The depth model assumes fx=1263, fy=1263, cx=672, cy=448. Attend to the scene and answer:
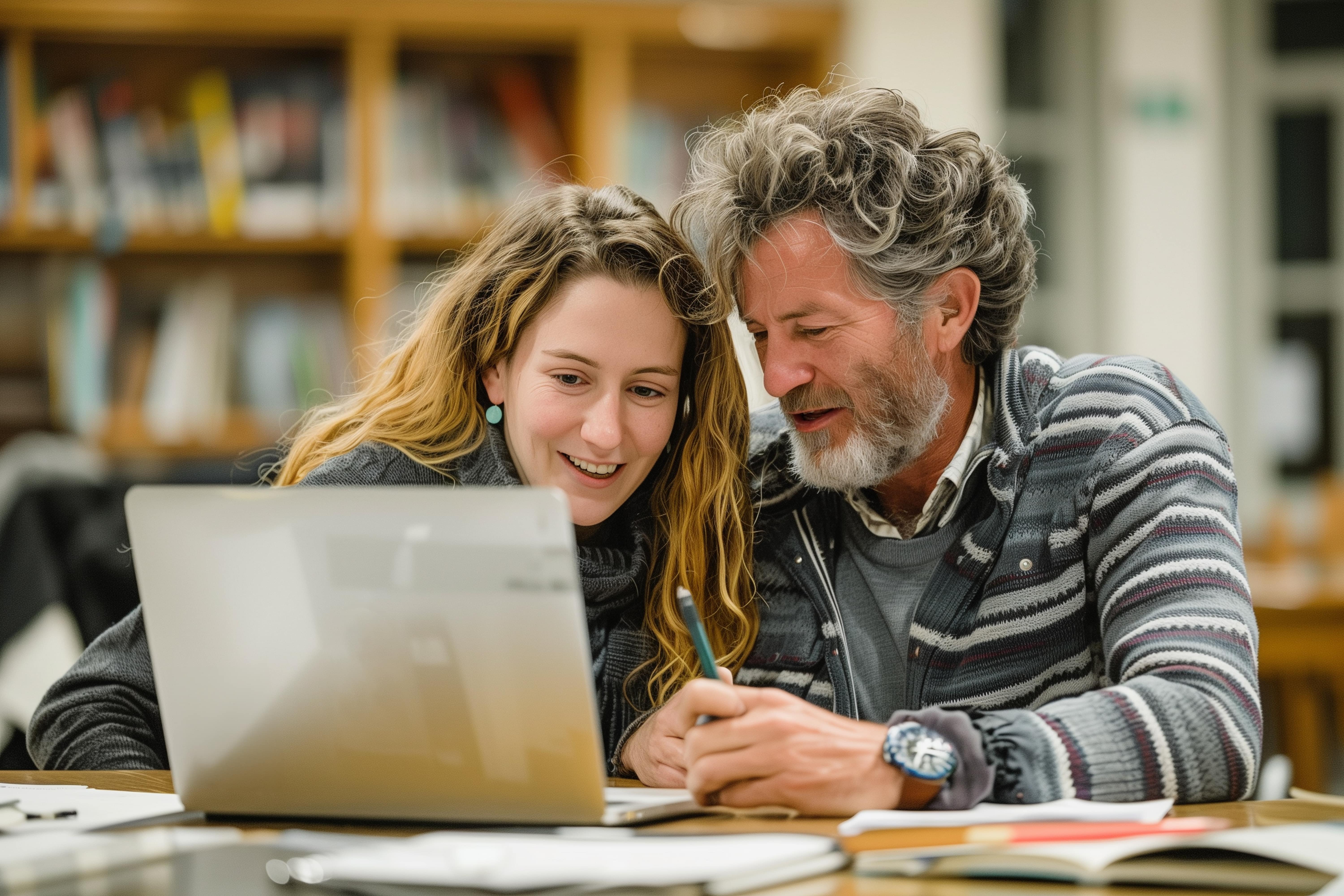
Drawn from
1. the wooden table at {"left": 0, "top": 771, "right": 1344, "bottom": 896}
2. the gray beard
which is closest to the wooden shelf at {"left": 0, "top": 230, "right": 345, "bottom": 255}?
the gray beard

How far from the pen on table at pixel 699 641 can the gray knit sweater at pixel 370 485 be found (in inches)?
13.1

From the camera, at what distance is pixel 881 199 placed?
148cm

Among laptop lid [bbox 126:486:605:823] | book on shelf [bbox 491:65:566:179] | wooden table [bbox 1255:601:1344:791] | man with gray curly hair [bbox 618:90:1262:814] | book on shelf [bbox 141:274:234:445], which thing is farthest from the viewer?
book on shelf [bbox 491:65:566:179]

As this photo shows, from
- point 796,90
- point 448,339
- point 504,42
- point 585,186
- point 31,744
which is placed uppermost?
point 504,42

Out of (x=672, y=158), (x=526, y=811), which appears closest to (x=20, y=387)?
(x=672, y=158)

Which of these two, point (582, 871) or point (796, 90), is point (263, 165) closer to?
point (796, 90)

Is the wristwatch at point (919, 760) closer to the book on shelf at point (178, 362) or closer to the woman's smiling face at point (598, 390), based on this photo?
the woman's smiling face at point (598, 390)

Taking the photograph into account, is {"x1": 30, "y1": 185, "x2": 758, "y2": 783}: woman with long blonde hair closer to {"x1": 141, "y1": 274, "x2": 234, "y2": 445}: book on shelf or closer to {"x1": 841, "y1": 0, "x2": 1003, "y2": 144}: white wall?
{"x1": 141, "y1": 274, "x2": 234, "y2": 445}: book on shelf

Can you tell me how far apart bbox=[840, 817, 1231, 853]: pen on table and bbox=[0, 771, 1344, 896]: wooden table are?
39 mm

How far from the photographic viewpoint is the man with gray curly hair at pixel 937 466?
1.18m

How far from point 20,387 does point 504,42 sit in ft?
5.06

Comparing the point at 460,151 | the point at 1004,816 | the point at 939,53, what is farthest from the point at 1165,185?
the point at 1004,816

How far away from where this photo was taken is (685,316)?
58.1 inches

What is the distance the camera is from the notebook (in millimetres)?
730
